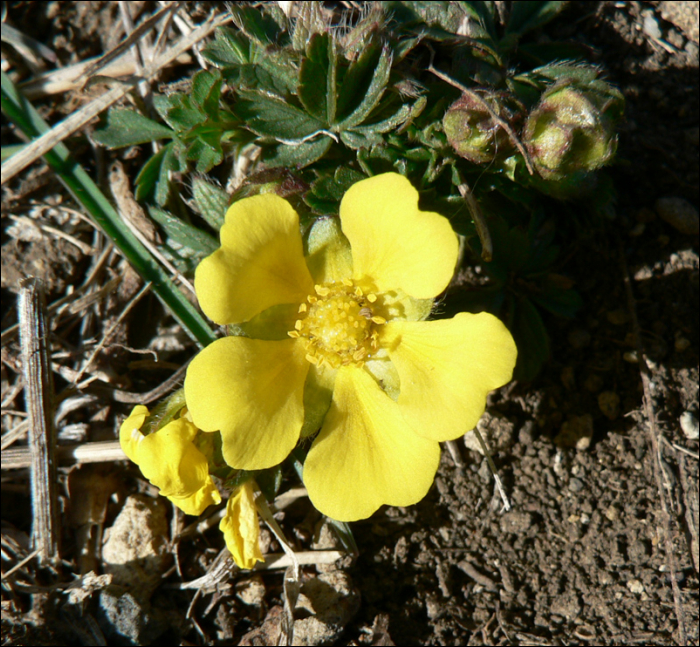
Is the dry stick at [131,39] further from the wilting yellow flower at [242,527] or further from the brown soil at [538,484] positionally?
the wilting yellow flower at [242,527]

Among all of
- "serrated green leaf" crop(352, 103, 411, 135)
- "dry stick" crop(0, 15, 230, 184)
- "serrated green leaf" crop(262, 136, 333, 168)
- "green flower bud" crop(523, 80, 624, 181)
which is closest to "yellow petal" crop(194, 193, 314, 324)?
"serrated green leaf" crop(262, 136, 333, 168)

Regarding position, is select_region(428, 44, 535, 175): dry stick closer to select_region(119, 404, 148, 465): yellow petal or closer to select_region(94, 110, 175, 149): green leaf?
select_region(94, 110, 175, 149): green leaf

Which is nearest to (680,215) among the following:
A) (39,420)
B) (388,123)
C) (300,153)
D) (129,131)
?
(388,123)

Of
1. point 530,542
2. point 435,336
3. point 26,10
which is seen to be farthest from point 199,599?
point 26,10

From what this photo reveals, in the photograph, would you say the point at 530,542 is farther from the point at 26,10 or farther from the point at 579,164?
the point at 26,10

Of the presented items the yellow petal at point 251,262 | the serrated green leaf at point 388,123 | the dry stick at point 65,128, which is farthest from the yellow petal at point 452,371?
the dry stick at point 65,128

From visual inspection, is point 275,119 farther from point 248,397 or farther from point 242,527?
point 242,527
